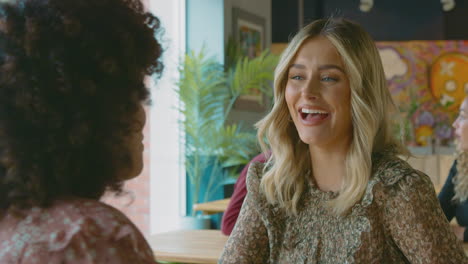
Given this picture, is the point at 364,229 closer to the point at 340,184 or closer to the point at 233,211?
the point at 340,184

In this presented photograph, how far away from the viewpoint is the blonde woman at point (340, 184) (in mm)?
1795

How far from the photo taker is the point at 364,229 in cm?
182

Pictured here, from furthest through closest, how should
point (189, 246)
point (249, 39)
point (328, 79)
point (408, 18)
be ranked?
point (408, 18), point (249, 39), point (189, 246), point (328, 79)

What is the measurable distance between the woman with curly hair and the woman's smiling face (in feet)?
3.60

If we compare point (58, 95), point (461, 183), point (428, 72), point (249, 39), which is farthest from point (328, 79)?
point (428, 72)

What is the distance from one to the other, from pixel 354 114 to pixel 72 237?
126 centimetres

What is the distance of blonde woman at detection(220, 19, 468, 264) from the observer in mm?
1795

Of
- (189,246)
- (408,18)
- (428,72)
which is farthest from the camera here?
(408,18)

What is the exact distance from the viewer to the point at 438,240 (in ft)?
5.79

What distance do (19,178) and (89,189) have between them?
0.34 ft

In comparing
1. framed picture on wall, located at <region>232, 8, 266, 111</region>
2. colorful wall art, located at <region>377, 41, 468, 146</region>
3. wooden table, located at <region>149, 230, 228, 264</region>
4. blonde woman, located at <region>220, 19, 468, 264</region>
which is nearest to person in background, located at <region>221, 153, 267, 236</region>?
wooden table, located at <region>149, 230, 228, 264</region>

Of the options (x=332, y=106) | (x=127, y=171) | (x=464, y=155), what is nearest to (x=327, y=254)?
(x=332, y=106)

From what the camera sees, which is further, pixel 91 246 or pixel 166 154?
pixel 166 154

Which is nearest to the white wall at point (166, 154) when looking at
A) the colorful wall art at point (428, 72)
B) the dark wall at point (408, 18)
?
the dark wall at point (408, 18)
